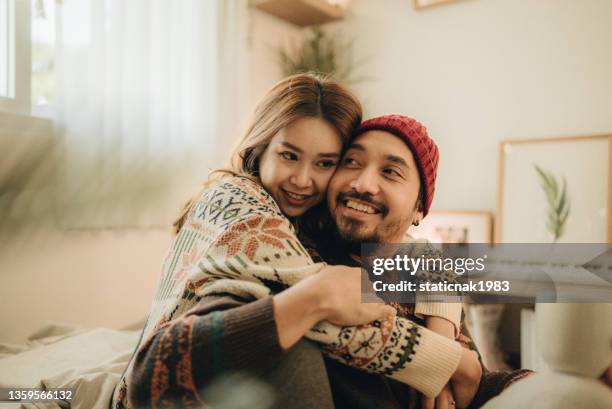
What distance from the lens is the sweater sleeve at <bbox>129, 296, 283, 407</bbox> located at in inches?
27.0

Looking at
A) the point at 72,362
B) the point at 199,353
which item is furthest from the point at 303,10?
the point at 199,353

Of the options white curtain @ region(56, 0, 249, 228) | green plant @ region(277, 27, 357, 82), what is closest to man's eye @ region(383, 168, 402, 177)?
white curtain @ region(56, 0, 249, 228)

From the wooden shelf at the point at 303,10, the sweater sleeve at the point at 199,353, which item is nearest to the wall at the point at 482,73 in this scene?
the wooden shelf at the point at 303,10

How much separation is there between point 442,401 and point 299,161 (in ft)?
1.99

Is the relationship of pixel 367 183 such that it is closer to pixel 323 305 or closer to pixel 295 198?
pixel 295 198

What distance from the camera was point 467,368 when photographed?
0.95m

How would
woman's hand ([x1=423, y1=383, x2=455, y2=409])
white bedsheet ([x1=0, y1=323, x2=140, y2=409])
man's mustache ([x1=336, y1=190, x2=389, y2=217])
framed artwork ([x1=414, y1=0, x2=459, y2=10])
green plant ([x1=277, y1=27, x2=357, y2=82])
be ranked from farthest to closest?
green plant ([x1=277, y1=27, x2=357, y2=82]), framed artwork ([x1=414, y1=0, x2=459, y2=10]), man's mustache ([x1=336, y1=190, x2=389, y2=217]), white bedsheet ([x1=0, y1=323, x2=140, y2=409]), woman's hand ([x1=423, y1=383, x2=455, y2=409])

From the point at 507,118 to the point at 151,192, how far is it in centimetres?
179

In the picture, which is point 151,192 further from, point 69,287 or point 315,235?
point 315,235

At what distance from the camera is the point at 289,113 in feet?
3.93

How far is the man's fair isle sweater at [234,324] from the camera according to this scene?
691 mm

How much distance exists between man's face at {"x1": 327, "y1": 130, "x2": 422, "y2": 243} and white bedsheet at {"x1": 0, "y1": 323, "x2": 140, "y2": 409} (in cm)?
63

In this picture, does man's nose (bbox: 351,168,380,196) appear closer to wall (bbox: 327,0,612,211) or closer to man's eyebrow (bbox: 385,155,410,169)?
man's eyebrow (bbox: 385,155,410,169)

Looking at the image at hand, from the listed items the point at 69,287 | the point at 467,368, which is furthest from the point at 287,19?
the point at 467,368
